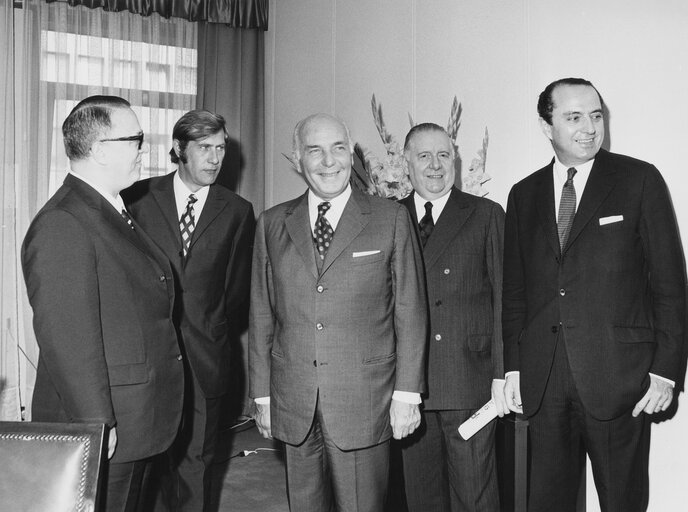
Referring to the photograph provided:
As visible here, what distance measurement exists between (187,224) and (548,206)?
1495 millimetres

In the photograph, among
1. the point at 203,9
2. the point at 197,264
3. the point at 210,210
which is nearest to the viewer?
the point at 197,264

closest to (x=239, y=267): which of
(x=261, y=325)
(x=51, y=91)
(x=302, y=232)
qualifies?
(x=261, y=325)

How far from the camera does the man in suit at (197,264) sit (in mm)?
2803

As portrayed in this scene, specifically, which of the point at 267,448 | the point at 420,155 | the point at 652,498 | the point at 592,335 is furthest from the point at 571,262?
the point at 267,448

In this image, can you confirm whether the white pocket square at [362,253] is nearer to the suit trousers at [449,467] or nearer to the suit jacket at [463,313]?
the suit jacket at [463,313]

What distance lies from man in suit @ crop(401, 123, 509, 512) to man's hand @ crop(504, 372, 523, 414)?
5cm

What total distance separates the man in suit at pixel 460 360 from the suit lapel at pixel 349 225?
389 mm

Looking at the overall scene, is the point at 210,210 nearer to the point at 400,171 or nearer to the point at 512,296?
the point at 400,171

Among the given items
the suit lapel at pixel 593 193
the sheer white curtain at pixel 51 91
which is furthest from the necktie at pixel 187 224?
the sheer white curtain at pixel 51 91

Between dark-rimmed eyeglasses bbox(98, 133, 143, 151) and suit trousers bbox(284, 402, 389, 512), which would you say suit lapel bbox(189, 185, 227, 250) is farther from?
suit trousers bbox(284, 402, 389, 512)

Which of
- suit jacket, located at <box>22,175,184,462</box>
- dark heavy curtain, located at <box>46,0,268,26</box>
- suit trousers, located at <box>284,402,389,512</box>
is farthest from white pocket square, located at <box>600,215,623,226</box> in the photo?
dark heavy curtain, located at <box>46,0,268,26</box>

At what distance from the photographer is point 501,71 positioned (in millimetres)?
3123

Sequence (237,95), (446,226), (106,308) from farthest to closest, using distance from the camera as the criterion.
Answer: (237,95) < (446,226) < (106,308)

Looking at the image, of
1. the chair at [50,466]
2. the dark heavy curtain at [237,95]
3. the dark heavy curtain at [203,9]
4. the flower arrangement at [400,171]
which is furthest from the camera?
→ the dark heavy curtain at [237,95]
